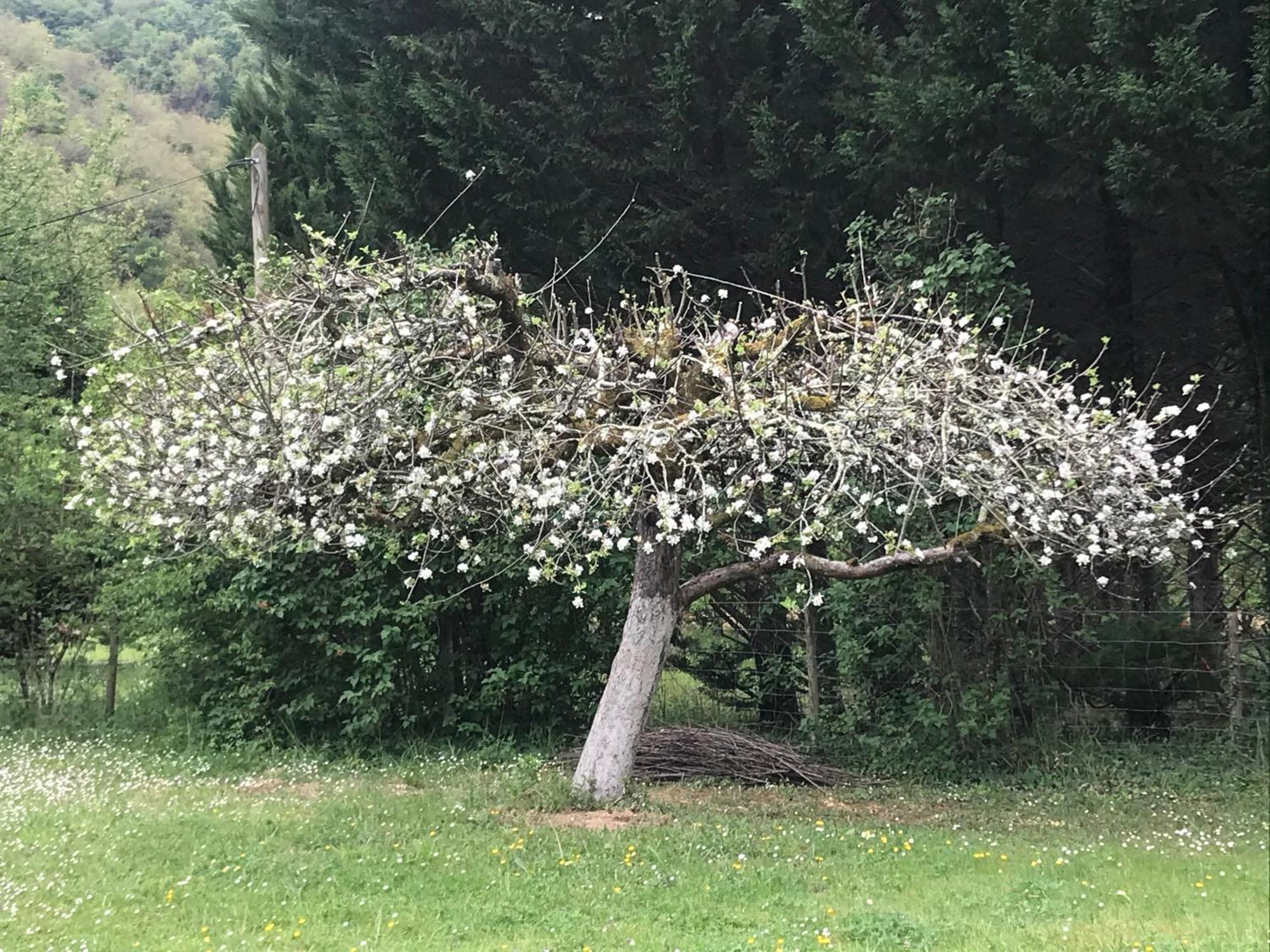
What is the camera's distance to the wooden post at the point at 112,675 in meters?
9.64

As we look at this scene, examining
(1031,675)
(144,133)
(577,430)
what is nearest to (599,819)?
(577,430)

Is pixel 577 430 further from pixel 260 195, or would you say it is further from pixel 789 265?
pixel 260 195

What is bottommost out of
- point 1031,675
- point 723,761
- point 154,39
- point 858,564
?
point 723,761

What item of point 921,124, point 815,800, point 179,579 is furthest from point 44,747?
point 921,124

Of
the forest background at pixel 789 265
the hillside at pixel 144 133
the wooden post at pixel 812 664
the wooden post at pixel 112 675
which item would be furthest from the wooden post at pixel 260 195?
the hillside at pixel 144 133

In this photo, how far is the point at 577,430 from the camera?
5102mm

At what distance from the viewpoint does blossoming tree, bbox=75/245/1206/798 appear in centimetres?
479

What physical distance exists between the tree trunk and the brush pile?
0.91 m

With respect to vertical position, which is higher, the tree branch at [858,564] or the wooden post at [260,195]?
the wooden post at [260,195]

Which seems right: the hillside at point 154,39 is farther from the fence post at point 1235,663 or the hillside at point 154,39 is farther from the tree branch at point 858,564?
the fence post at point 1235,663

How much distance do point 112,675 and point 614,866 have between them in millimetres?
7377

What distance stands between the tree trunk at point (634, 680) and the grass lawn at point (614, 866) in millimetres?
247

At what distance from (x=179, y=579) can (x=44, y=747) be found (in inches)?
75.1

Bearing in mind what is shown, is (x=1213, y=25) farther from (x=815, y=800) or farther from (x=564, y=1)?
(x=815, y=800)
